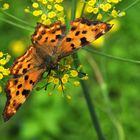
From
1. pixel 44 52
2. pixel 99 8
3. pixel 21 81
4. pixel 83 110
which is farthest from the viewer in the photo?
pixel 83 110

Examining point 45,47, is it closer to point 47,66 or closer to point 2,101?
point 47,66

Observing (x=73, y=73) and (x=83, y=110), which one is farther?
(x=83, y=110)

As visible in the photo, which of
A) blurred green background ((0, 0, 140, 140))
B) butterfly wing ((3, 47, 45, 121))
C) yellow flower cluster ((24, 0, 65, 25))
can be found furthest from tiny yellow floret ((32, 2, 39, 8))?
blurred green background ((0, 0, 140, 140))

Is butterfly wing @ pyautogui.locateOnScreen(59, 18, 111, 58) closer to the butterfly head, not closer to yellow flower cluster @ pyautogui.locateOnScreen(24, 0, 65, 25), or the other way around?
the butterfly head

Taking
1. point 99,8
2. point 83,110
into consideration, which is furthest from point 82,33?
point 83,110

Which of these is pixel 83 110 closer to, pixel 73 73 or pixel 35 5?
pixel 35 5

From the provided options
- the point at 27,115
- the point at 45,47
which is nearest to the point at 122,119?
the point at 27,115

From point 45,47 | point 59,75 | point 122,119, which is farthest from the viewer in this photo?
point 122,119

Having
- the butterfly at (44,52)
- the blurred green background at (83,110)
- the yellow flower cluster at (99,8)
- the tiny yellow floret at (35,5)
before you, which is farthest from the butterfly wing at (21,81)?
the blurred green background at (83,110)
